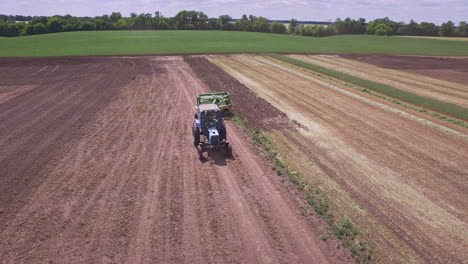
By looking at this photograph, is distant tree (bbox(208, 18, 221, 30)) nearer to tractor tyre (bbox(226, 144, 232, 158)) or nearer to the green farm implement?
the green farm implement

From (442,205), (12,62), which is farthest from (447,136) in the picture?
(12,62)

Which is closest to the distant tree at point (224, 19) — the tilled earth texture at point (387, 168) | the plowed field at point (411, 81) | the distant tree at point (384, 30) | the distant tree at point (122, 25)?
the distant tree at point (122, 25)

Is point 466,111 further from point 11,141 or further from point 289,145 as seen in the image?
point 11,141

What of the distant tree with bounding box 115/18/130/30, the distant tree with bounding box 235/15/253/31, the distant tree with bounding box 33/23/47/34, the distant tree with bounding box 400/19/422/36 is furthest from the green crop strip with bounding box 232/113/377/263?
the distant tree with bounding box 115/18/130/30

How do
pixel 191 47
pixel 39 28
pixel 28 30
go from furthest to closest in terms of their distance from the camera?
pixel 39 28, pixel 28 30, pixel 191 47

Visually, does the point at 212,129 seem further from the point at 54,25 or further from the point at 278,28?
the point at 54,25

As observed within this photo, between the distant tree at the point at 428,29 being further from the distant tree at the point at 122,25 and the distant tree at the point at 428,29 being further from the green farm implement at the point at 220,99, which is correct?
the green farm implement at the point at 220,99

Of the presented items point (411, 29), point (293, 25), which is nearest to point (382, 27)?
point (411, 29)
